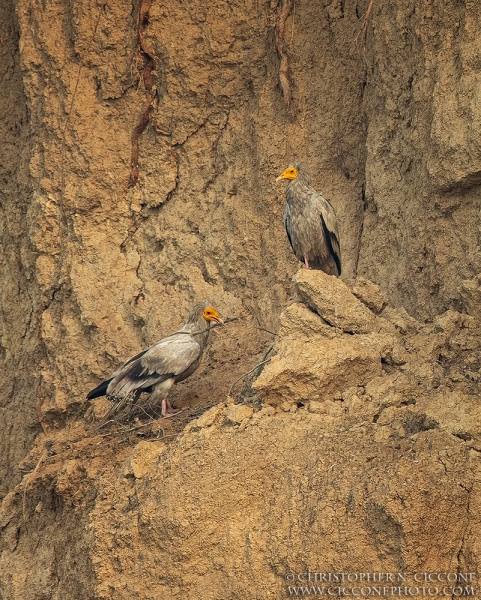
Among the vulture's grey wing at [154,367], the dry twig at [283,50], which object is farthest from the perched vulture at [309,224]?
the vulture's grey wing at [154,367]

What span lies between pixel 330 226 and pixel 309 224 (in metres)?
0.21

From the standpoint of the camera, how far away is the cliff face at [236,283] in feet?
25.7

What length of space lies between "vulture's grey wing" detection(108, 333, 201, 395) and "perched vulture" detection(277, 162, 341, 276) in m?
1.51

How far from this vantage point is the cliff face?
7.83m

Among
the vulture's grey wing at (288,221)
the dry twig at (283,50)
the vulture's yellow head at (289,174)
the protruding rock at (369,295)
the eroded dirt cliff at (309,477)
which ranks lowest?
the eroded dirt cliff at (309,477)

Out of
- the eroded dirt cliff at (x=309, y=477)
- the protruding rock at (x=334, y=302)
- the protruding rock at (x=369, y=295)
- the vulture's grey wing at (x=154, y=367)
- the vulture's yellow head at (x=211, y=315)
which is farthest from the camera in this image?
the vulture's yellow head at (x=211, y=315)

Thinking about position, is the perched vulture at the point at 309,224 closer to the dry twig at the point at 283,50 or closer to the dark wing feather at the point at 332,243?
the dark wing feather at the point at 332,243

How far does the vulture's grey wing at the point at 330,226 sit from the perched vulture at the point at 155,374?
1486 millimetres

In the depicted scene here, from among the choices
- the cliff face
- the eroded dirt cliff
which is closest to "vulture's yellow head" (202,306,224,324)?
the cliff face

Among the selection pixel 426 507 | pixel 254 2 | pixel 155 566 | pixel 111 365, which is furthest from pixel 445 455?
pixel 254 2

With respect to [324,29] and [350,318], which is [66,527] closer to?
[350,318]

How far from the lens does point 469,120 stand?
9430 mm

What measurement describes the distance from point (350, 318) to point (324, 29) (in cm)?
398

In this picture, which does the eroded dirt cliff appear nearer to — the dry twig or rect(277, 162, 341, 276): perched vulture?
rect(277, 162, 341, 276): perched vulture
